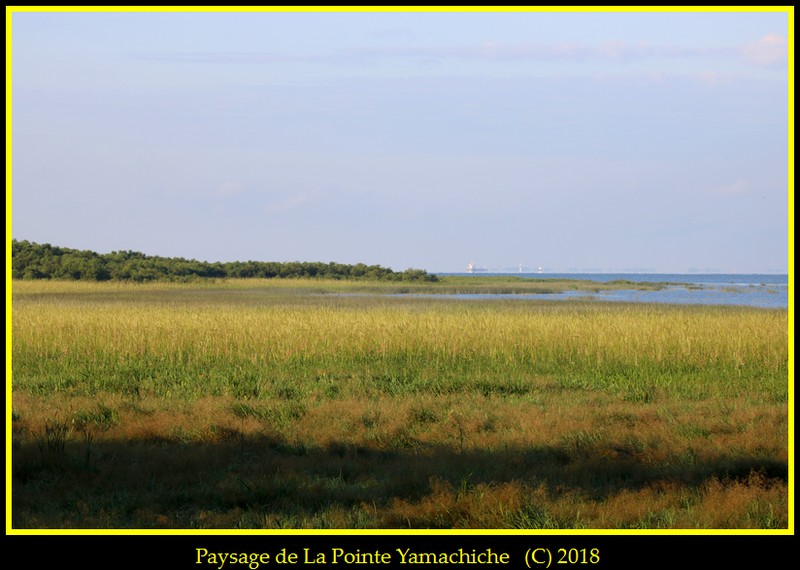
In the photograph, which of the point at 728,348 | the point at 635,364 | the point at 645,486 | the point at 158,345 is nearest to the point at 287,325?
the point at 158,345

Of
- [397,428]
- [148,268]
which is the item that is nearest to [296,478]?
[397,428]

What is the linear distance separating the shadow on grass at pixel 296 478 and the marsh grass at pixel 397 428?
0.03 metres

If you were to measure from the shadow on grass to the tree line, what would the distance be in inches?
1988

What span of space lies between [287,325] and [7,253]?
1364 cm

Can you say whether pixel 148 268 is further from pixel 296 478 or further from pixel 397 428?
pixel 296 478

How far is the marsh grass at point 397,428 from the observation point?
660 centimetres

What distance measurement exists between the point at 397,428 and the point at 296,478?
228 cm

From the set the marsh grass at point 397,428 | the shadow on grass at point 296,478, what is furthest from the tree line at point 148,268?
the shadow on grass at point 296,478

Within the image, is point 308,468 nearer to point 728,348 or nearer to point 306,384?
point 306,384

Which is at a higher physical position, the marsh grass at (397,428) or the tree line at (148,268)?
the tree line at (148,268)

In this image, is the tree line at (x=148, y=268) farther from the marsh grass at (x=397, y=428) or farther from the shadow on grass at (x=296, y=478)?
the shadow on grass at (x=296, y=478)

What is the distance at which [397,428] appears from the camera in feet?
31.0

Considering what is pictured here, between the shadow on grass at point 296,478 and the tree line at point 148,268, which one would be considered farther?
the tree line at point 148,268

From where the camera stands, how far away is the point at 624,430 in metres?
9.37
